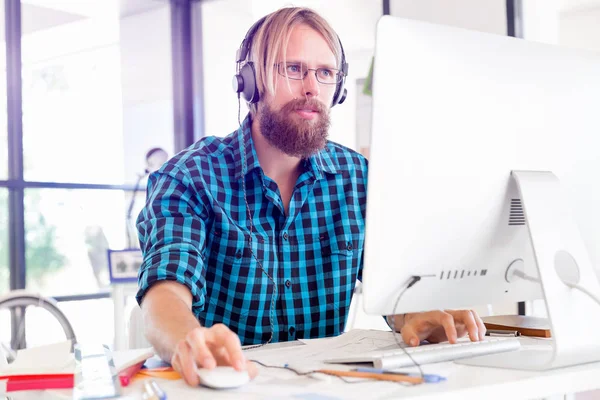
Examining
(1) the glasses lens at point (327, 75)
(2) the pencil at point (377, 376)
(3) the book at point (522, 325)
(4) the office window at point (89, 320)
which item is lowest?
(4) the office window at point (89, 320)

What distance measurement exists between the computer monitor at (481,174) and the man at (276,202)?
368mm

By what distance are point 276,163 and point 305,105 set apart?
0.15m

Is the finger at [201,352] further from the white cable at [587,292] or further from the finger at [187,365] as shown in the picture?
the white cable at [587,292]

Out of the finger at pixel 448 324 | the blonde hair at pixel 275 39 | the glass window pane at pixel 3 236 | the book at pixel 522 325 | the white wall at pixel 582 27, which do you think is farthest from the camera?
the glass window pane at pixel 3 236

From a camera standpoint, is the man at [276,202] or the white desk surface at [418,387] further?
the man at [276,202]

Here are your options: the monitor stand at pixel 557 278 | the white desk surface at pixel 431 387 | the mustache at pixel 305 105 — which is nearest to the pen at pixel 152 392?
the white desk surface at pixel 431 387

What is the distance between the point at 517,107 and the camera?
0.88 m

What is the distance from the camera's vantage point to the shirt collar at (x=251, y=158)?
143cm

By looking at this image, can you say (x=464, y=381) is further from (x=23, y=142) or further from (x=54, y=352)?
(x=23, y=142)

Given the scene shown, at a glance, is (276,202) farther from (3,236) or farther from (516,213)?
(3,236)

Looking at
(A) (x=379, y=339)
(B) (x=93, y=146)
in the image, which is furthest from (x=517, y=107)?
(B) (x=93, y=146)

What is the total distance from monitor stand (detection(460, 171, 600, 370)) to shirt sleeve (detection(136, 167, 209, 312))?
1.64ft

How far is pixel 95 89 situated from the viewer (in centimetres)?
397

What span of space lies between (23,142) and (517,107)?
320 cm
